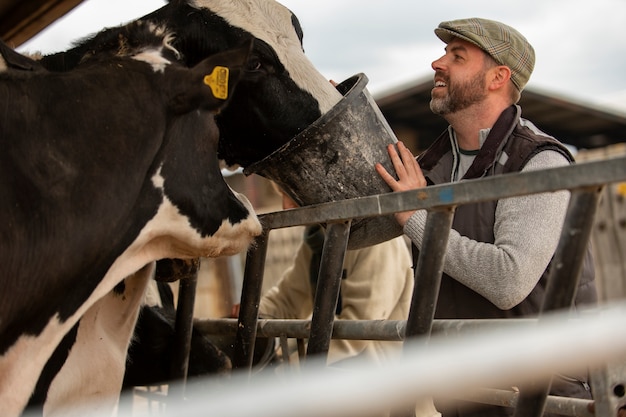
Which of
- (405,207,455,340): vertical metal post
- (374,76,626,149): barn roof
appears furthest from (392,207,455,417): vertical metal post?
(374,76,626,149): barn roof

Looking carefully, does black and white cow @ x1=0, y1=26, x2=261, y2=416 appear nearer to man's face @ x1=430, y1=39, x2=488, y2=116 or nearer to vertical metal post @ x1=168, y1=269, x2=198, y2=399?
vertical metal post @ x1=168, y1=269, x2=198, y2=399

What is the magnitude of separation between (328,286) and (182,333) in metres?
0.93

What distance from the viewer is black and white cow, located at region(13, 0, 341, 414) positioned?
2.53 meters

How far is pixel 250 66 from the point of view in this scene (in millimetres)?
2555

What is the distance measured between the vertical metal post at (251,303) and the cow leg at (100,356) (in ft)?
1.01

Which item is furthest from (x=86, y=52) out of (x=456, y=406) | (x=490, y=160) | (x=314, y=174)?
(x=456, y=406)

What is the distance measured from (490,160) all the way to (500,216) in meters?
0.17

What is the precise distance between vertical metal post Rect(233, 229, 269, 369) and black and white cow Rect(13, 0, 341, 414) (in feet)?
1.00

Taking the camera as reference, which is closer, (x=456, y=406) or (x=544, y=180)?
(x=544, y=180)

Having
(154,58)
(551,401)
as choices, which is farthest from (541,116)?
(551,401)

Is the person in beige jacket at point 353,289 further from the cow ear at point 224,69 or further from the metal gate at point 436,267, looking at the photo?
the cow ear at point 224,69

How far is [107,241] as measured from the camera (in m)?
1.96

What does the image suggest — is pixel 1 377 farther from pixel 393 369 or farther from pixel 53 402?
pixel 393 369

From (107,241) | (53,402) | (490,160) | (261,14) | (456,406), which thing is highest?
(261,14)
